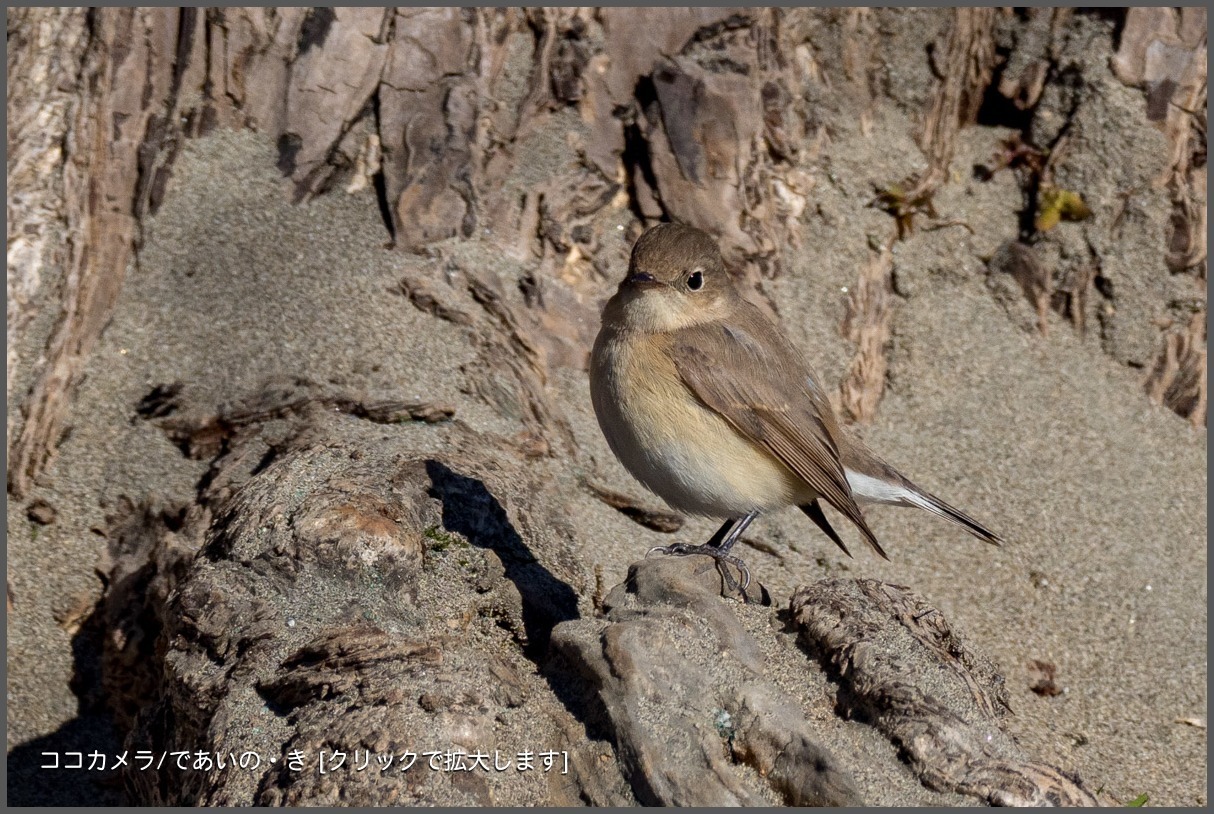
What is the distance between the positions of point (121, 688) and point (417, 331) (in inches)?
82.4

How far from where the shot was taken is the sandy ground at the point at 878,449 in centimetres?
557

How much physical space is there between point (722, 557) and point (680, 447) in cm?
49

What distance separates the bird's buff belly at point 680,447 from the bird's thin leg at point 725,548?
18 cm

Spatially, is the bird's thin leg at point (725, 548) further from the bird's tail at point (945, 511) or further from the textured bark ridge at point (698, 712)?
the bird's tail at point (945, 511)

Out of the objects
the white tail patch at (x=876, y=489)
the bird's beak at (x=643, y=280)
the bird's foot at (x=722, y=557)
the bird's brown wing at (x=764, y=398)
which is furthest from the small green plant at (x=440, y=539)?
the white tail patch at (x=876, y=489)

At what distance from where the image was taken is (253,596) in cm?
448

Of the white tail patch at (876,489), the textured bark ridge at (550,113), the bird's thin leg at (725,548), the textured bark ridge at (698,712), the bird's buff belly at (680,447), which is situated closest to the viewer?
the textured bark ridge at (698,712)

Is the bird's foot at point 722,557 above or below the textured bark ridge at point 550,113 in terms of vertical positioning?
below

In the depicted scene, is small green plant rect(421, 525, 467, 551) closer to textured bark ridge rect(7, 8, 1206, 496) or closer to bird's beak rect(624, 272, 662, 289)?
bird's beak rect(624, 272, 662, 289)

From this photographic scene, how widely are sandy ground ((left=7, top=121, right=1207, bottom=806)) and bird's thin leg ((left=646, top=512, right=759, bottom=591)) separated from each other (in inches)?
14.2

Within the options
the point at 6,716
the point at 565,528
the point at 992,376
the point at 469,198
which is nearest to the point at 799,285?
the point at 992,376

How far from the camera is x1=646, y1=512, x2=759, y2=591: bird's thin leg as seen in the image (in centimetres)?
480

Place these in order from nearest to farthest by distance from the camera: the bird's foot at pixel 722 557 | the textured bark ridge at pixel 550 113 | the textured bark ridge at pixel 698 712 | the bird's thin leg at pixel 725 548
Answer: the textured bark ridge at pixel 698 712, the bird's foot at pixel 722 557, the bird's thin leg at pixel 725 548, the textured bark ridge at pixel 550 113

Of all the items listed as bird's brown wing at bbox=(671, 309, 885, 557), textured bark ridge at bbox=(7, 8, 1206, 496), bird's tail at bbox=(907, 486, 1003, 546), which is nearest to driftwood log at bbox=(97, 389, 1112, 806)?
bird's brown wing at bbox=(671, 309, 885, 557)
